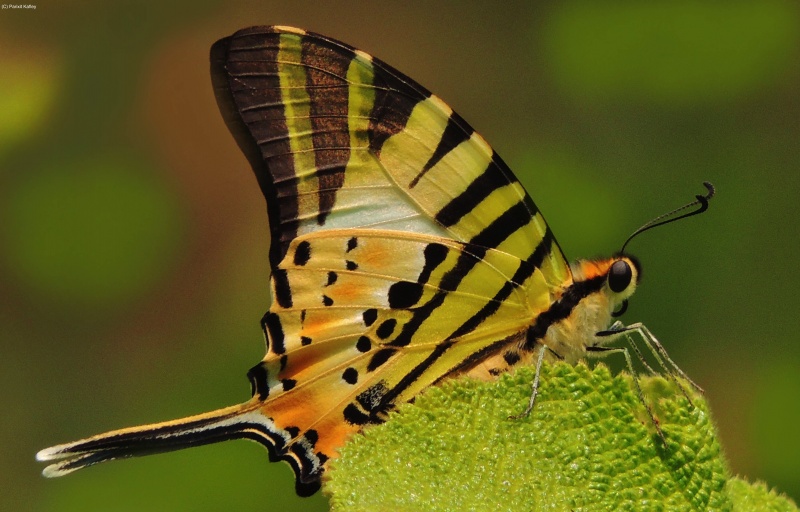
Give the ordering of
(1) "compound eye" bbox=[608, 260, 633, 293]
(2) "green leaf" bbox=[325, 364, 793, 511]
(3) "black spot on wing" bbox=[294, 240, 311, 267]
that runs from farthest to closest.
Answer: (3) "black spot on wing" bbox=[294, 240, 311, 267] < (1) "compound eye" bbox=[608, 260, 633, 293] < (2) "green leaf" bbox=[325, 364, 793, 511]

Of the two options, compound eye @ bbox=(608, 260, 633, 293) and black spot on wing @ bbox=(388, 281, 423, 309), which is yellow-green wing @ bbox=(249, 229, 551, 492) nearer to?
black spot on wing @ bbox=(388, 281, 423, 309)

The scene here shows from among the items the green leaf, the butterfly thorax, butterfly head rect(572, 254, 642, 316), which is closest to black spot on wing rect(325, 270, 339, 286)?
the butterfly thorax

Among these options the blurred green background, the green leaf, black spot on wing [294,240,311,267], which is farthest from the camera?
the blurred green background

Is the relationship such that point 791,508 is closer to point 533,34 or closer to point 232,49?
point 232,49

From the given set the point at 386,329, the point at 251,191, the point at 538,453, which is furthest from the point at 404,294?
the point at 251,191

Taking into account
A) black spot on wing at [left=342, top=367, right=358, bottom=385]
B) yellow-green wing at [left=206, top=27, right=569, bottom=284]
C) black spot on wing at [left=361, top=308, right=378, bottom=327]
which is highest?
yellow-green wing at [left=206, top=27, right=569, bottom=284]

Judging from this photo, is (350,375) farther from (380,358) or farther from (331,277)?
(331,277)

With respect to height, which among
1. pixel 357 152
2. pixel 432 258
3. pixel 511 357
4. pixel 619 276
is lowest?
pixel 511 357

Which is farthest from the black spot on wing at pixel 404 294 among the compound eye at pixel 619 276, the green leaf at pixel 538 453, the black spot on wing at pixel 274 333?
the green leaf at pixel 538 453
